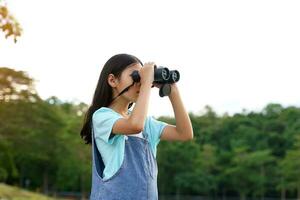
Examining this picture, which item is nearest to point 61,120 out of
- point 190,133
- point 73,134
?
point 73,134

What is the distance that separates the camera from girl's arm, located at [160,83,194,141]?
7.05 feet

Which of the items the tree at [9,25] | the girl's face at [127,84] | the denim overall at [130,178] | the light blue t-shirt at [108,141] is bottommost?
the denim overall at [130,178]

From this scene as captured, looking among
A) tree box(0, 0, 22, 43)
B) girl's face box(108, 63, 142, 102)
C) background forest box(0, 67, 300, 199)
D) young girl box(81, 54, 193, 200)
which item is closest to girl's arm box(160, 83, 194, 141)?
young girl box(81, 54, 193, 200)

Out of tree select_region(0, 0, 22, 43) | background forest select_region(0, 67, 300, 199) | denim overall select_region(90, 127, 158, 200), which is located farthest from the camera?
background forest select_region(0, 67, 300, 199)

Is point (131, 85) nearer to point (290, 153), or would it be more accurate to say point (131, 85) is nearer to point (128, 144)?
point (128, 144)

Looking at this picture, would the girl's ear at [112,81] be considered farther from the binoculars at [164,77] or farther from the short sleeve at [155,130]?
the short sleeve at [155,130]

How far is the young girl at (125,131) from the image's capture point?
1.93 meters

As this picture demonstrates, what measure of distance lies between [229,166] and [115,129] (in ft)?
123

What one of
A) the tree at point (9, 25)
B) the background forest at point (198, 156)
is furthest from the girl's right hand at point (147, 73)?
the background forest at point (198, 156)

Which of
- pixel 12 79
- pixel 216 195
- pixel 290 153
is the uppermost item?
pixel 12 79

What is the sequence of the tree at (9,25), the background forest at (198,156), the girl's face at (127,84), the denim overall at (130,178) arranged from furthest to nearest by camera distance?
the background forest at (198,156), the tree at (9,25), the girl's face at (127,84), the denim overall at (130,178)

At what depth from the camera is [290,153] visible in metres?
35.0

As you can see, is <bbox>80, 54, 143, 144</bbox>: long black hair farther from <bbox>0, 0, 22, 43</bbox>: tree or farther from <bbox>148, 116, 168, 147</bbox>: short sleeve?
<bbox>0, 0, 22, 43</bbox>: tree

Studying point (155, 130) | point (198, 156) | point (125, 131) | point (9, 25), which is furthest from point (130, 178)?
point (198, 156)
